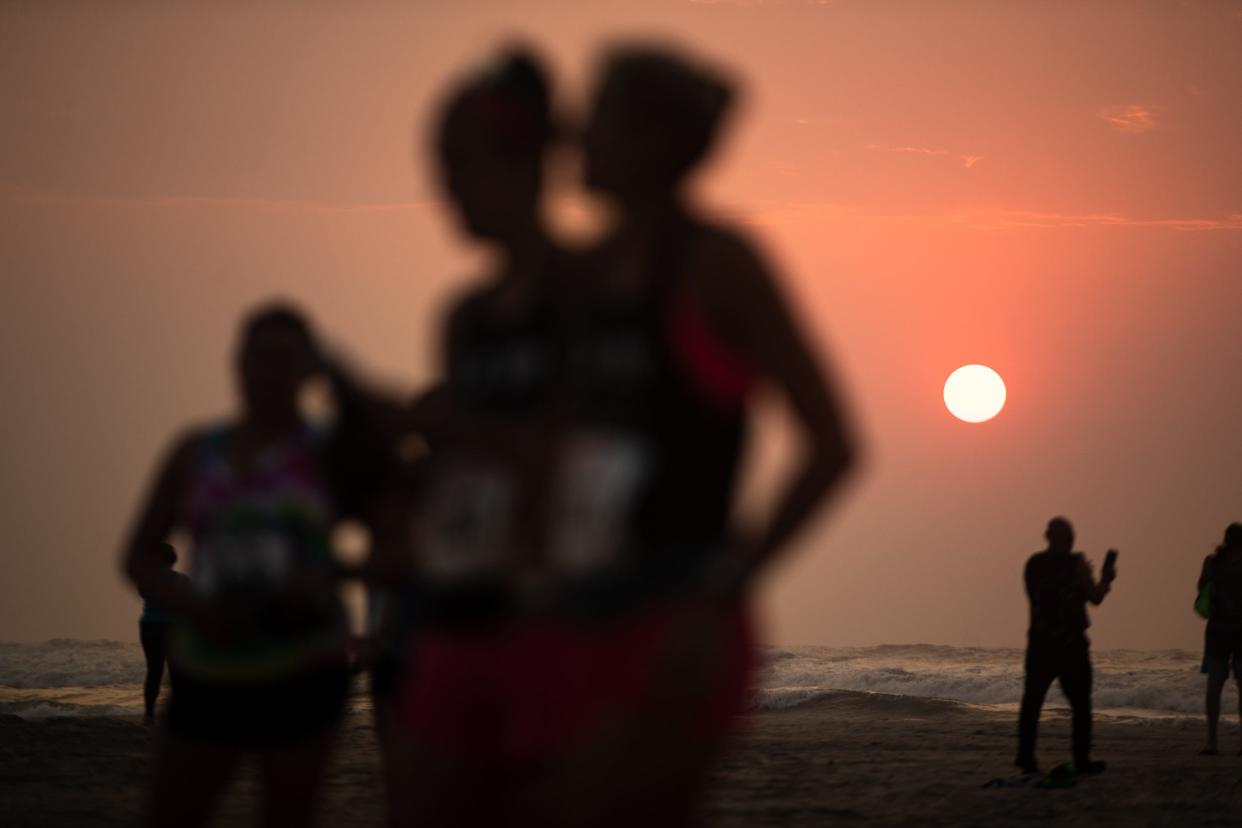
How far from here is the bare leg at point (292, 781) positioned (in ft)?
14.5

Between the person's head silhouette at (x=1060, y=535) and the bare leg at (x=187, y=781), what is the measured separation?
914cm

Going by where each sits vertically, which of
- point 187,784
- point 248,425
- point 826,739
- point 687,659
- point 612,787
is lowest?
point 826,739

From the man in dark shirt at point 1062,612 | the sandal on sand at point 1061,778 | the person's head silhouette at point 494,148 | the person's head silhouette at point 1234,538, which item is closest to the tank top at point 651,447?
the person's head silhouette at point 494,148

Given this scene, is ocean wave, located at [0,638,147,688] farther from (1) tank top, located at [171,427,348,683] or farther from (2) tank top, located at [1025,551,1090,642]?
(1) tank top, located at [171,427,348,683]

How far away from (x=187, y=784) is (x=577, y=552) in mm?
2064

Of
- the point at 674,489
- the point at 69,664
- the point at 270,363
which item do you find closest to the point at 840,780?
the point at 270,363

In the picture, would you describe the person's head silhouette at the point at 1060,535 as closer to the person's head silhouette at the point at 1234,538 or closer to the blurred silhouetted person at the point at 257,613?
the person's head silhouette at the point at 1234,538

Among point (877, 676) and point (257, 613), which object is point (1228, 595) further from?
point (877, 676)

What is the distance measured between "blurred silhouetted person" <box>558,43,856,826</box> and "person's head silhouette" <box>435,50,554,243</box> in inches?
13.1

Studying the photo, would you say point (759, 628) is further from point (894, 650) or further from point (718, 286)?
point (894, 650)

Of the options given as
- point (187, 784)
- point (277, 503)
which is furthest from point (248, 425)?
point (187, 784)

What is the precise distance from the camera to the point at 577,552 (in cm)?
265

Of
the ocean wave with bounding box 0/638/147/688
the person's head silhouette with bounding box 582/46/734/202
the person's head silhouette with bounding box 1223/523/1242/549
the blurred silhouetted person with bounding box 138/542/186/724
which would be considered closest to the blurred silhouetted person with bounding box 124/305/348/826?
the person's head silhouette with bounding box 582/46/734/202

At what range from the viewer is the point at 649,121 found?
110 inches
